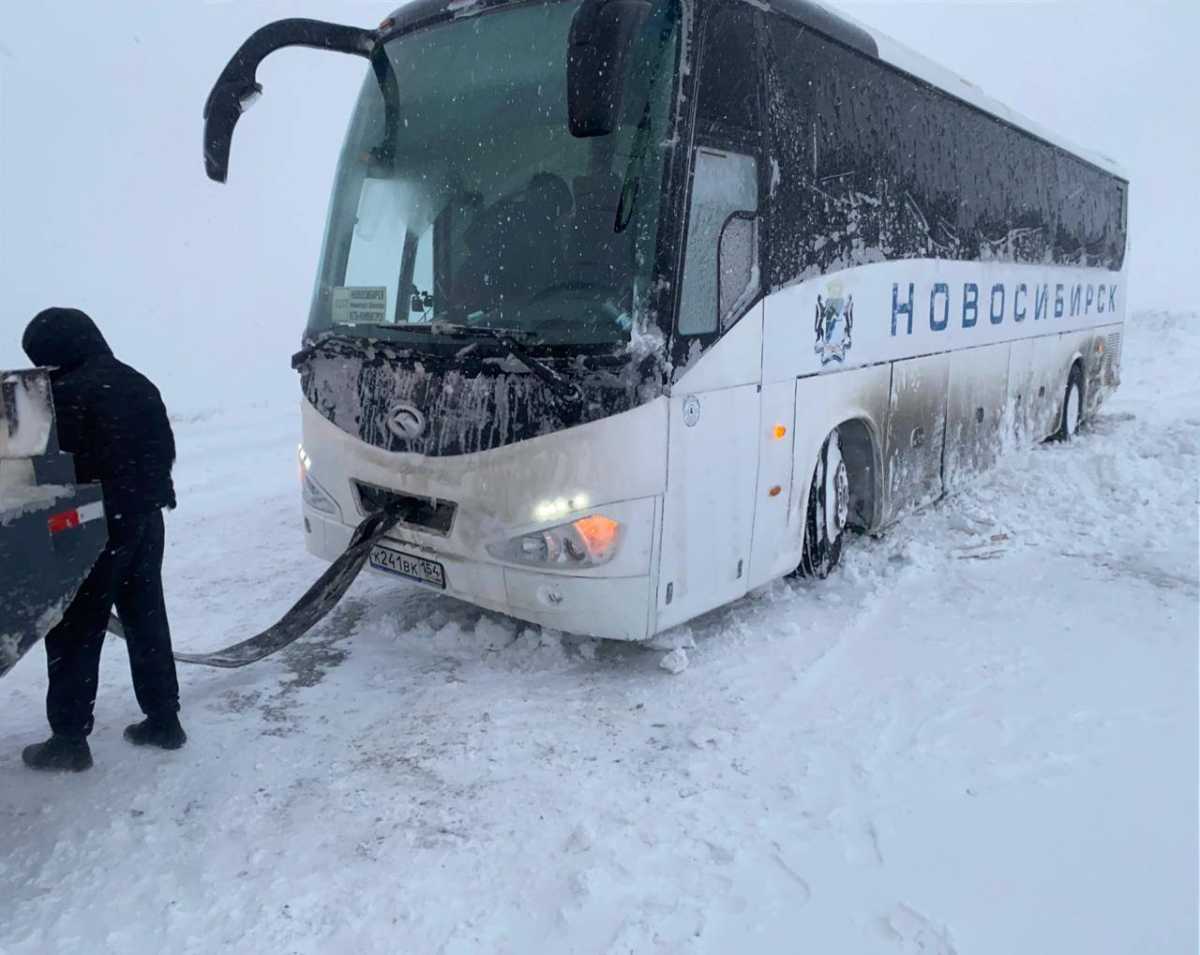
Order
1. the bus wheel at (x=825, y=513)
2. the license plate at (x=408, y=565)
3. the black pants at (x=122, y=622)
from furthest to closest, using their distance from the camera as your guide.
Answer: the bus wheel at (x=825, y=513) < the license plate at (x=408, y=565) < the black pants at (x=122, y=622)

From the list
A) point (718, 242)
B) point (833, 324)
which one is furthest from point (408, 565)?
point (833, 324)

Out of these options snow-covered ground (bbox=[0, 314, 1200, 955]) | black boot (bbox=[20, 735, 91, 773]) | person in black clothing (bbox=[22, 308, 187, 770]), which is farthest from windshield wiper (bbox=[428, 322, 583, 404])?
black boot (bbox=[20, 735, 91, 773])

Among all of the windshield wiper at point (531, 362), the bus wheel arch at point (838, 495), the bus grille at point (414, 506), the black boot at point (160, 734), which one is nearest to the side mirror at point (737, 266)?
the windshield wiper at point (531, 362)

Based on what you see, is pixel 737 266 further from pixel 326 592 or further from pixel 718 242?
pixel 326 592

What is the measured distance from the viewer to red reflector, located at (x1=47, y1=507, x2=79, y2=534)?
3164mm

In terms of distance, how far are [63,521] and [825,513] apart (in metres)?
4.37

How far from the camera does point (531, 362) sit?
4.03 metres

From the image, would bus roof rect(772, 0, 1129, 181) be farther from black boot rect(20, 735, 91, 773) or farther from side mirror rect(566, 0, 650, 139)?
black boot rect(20, 735, 91, 773)

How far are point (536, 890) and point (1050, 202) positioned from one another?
9233mm

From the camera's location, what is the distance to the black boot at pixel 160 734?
3.96 metres

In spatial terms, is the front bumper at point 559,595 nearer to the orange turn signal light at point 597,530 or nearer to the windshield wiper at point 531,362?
the orange turn signal light at point 597,530

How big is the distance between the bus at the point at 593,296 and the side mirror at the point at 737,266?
0.02 m

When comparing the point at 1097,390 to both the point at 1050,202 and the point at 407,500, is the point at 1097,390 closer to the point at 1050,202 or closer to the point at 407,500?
the point at 1050,202

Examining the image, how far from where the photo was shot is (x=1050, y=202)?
955 centimetres
